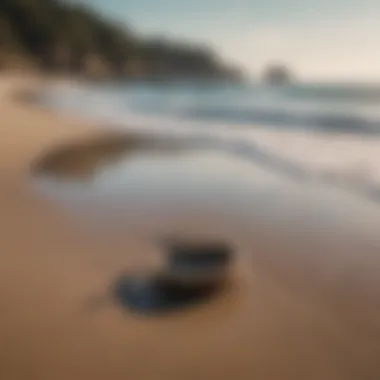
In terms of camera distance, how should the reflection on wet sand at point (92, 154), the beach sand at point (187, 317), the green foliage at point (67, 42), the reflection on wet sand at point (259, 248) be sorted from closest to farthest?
the beach sand at point (187, 317)
the reflection on wet sand at point (259, 248)
the reflection on wet sand at point (92, 154)
the green foliage at point (67, 42)

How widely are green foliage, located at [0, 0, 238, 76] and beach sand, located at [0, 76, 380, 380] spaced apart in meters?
14.8

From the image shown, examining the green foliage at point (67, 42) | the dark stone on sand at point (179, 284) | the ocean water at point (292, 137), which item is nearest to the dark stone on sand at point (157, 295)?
the dark stone on sand at point (179, 284)

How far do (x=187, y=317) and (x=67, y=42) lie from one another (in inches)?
806

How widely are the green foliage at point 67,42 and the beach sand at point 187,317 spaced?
583 inches

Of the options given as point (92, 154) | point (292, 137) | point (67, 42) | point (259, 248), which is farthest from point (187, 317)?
point (67, 42)

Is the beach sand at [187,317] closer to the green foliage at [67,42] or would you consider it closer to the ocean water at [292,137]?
the ocean water at [292,137]

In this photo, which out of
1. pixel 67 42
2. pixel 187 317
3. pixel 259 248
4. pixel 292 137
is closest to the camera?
pixel 187 317

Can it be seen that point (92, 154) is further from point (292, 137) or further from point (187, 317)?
point (187, 317)

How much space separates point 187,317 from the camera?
2037mm

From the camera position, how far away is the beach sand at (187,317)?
1.73 m

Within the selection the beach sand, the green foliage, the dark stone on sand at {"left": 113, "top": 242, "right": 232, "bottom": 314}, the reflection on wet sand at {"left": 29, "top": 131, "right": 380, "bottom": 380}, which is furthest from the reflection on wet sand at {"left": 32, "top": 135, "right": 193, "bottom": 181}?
the green foliage

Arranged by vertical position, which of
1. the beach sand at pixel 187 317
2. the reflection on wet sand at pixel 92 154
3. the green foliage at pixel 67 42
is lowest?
the beach sand at pixel 187 317

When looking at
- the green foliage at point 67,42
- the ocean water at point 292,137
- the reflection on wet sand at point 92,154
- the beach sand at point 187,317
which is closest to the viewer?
the beach sand at point 187,317

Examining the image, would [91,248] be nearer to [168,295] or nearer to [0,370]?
[168,295]
